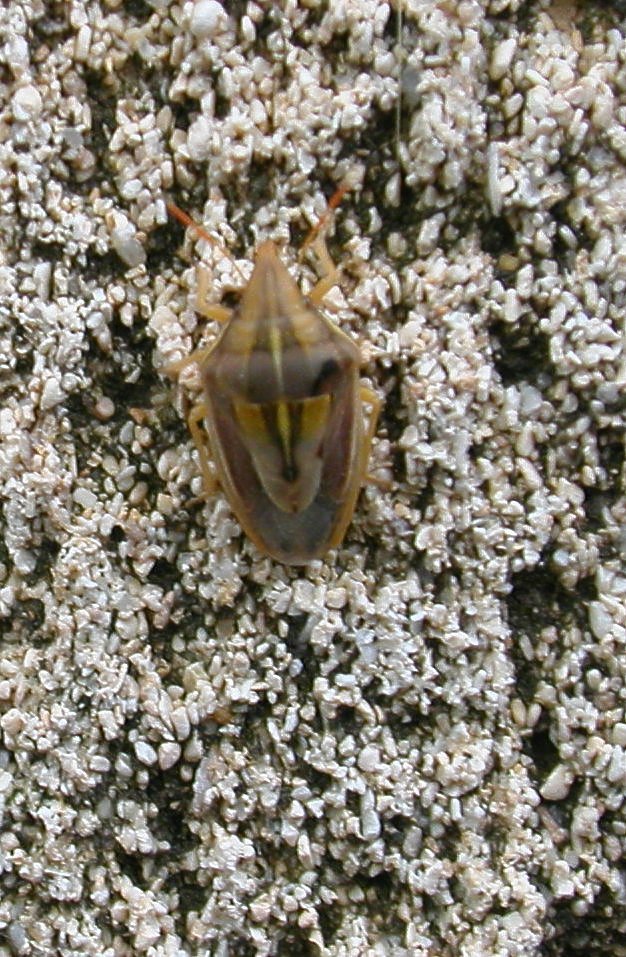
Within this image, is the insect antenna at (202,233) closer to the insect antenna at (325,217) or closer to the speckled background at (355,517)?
the speckled background at (355,517)

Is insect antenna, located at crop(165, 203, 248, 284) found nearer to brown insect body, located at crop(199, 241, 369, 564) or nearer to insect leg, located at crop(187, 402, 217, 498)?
brown insect body, located at crop(199, 241, 369, 564)

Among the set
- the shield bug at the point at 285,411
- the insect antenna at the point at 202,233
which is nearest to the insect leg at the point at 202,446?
the shield bug at the point at 285,411

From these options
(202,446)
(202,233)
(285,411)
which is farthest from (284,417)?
(202,233)

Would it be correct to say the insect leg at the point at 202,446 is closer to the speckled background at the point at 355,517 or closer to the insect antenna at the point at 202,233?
the speckled background at the point at 355,517

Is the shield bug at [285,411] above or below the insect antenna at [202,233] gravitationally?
below

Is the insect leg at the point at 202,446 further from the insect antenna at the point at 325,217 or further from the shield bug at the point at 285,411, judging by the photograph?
the insect antenna at the point at 325,217

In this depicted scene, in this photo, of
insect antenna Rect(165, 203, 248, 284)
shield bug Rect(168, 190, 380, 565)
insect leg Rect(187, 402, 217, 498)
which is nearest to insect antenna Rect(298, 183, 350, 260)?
shield bug Rect(168, 190, 380, 565)
